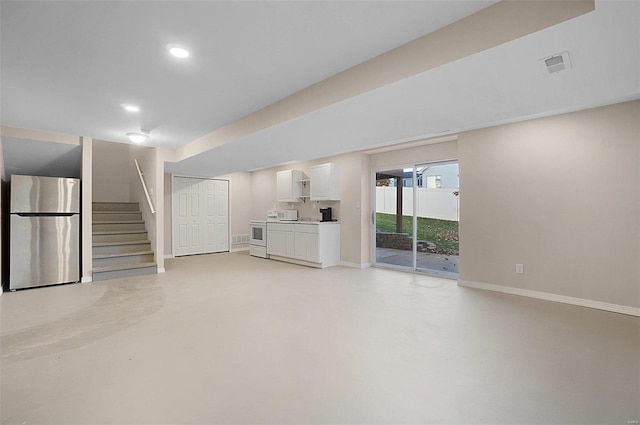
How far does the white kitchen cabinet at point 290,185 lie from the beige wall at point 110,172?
414 cm

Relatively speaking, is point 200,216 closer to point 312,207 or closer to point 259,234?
point 259,234

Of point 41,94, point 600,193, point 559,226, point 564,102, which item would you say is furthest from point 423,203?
point 41,94

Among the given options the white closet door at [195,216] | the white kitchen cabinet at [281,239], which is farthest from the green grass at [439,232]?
the white closet door at [195,216]


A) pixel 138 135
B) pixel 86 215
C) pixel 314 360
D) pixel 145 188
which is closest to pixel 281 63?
pixel 314 360

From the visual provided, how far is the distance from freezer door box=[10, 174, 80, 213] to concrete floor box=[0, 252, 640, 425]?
1.38 metres

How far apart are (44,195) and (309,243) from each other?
465cm

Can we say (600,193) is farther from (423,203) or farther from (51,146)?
(51,146)

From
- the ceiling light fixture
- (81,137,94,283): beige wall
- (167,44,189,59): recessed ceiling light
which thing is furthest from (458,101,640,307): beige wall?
(81,137,94,283): beige wall

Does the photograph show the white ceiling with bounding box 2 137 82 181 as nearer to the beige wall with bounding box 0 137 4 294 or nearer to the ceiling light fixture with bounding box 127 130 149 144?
the beige wall with bounding box 0 137 4 294

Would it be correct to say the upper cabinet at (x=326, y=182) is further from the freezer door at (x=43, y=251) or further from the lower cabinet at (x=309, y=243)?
the freezer door at (x=43, y=251)

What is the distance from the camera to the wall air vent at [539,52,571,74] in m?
2.10

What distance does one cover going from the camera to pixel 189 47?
7.79ft

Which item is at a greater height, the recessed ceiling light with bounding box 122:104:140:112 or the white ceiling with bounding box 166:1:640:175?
the recessed ceiling light with bounding box 122:104:140:112

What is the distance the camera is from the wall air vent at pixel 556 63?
210 centimetres
